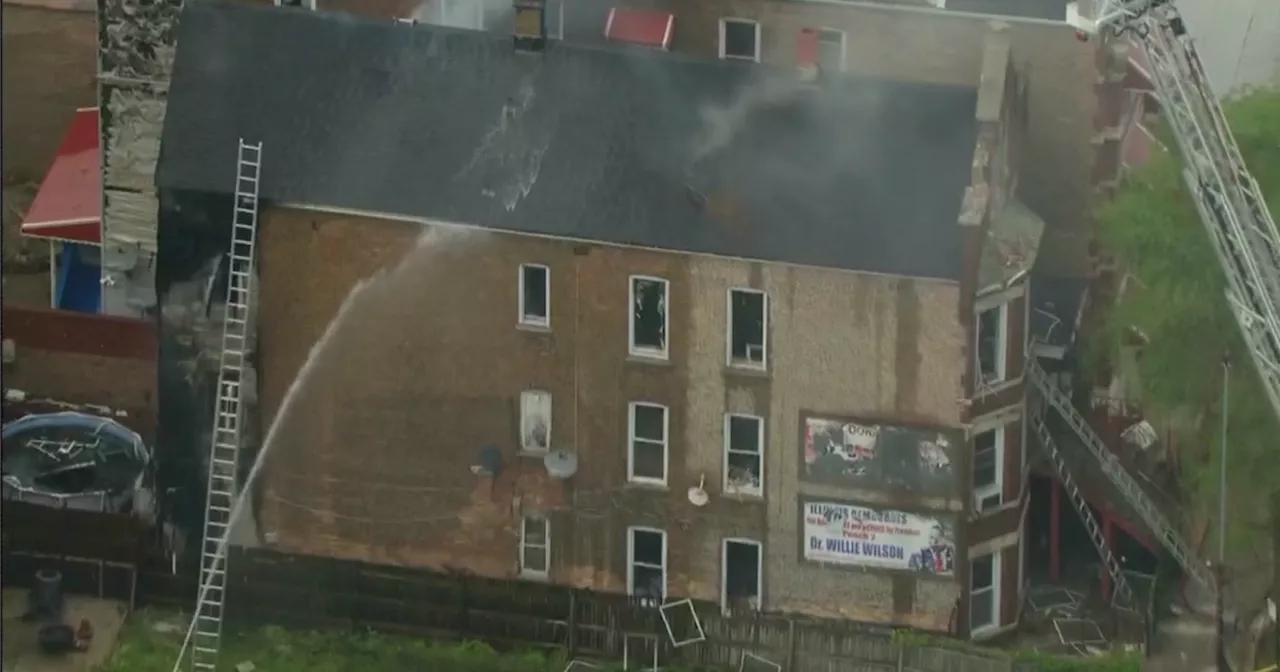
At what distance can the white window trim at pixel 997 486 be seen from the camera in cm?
4512

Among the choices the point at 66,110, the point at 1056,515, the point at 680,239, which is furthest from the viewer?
the point at 66,110

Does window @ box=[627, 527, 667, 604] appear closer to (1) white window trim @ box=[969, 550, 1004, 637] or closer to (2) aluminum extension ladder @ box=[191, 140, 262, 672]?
(1) white window trim @ box=[969, 550, 1004, 637]

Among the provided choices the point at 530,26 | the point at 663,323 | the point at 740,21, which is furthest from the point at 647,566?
the point at 740,21

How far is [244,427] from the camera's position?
4662 cm

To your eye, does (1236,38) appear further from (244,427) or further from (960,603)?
A: (244,427)

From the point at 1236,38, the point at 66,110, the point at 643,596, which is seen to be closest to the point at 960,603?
the point at 643,596

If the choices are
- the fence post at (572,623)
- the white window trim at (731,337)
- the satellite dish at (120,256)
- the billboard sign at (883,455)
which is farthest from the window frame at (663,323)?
the satellite dish at (120,256)

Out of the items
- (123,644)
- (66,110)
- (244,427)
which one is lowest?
(123,644)

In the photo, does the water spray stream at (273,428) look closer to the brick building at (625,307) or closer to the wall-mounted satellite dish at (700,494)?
the brick building at (625,307)

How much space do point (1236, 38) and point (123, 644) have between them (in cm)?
2022

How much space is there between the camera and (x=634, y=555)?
46000 mm

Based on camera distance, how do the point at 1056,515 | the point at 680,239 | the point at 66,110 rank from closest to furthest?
the point at 680,239 → the point at 1056,515 → the point at 66,110

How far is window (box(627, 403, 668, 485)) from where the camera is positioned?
1785 inches

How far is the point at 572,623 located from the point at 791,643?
115 inches
